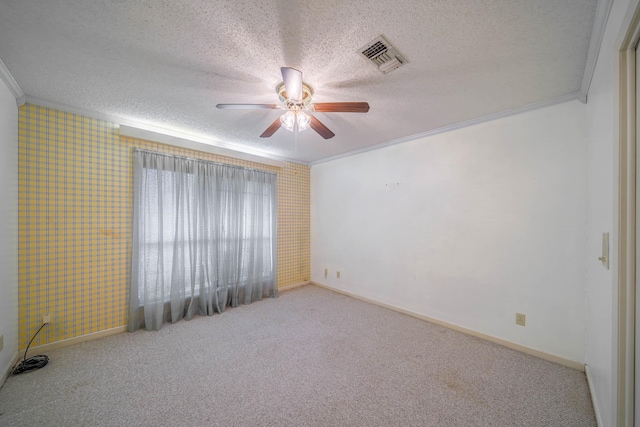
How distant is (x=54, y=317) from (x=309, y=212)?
11.1ft

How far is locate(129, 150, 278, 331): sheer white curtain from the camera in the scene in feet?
8.54

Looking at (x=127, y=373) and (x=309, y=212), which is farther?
(x=309, y=212)

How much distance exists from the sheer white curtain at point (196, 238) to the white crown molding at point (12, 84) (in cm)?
86

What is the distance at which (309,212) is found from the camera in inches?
175

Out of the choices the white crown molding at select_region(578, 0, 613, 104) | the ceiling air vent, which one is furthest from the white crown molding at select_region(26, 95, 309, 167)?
the white crown molding at select_region(578, 0, 613, 104)

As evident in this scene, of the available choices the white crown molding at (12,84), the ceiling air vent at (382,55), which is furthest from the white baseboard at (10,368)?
the ceiling air vent at (382,55)

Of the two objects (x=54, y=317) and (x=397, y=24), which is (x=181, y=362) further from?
(x=397, y=24)

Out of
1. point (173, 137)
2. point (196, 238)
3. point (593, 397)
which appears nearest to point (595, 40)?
point (593, 397)

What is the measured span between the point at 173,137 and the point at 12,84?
1.16 meters

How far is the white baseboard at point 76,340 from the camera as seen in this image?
208 cm

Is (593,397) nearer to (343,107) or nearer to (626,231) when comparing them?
(626,231)

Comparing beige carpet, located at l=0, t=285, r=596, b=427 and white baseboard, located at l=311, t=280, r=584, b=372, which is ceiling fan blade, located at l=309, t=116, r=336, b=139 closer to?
beige carpet, located at l=0, t=285, r=596, b=427

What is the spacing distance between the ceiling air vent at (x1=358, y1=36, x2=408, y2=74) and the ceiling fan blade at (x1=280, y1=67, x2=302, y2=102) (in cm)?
43

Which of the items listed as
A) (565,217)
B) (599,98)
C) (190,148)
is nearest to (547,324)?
(565,217)
